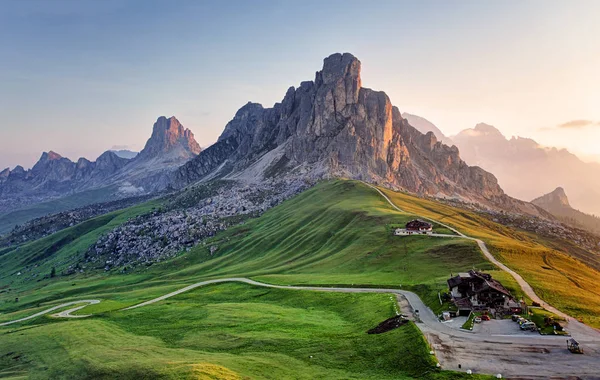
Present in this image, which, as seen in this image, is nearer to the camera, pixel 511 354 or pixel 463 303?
pixel 511 354

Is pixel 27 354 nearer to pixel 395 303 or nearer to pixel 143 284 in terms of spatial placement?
pixel 395 303

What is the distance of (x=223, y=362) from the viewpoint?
55844mm

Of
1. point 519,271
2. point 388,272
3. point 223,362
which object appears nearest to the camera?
point 223,362

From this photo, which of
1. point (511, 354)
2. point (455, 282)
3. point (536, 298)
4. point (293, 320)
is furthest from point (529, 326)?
point (293, 320)

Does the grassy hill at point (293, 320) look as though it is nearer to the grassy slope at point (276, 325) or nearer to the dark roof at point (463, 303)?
the grassy slope at point (276, 325)

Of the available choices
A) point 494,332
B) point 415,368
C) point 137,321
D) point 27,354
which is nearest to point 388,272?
point 494,332

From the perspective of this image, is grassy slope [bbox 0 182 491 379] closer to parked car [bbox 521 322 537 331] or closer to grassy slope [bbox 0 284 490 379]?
grassy slope [bbox 0 284 490 379]

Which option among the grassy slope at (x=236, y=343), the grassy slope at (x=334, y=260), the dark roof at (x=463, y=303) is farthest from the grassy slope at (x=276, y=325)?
the dark roof at (x=463, y=303)

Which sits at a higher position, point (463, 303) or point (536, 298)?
point (463, 303)

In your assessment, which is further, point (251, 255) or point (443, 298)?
point (251, 255)

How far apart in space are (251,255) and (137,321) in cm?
8758

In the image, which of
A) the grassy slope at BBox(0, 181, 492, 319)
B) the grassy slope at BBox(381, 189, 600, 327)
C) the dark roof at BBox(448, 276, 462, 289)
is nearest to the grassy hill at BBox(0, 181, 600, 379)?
the grassy slope at BBox(381, 189, 600, 327)

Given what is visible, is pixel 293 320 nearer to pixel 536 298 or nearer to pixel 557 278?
pixel 536 298

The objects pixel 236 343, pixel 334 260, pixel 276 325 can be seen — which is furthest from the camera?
pixel 334 260
